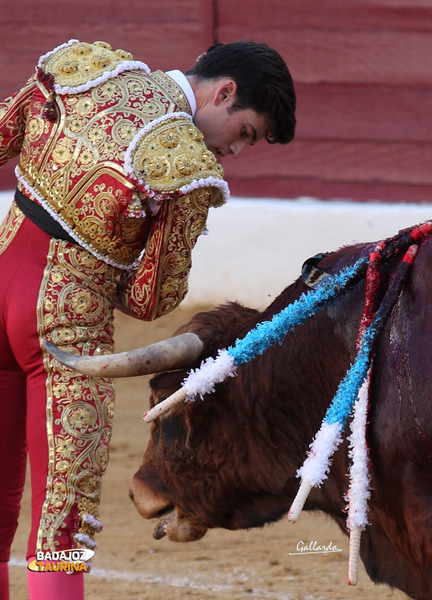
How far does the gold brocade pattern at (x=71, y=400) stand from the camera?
Result: 2.30 m

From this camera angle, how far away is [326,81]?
6.25 meters

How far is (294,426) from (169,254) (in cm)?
50

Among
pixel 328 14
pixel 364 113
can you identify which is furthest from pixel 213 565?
pixel 328 14

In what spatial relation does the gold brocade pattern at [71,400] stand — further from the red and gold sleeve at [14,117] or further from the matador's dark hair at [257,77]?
the matador's dark hair at [257,77]

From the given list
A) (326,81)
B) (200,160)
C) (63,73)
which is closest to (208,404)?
(200,160)

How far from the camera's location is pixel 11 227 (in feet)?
7.93

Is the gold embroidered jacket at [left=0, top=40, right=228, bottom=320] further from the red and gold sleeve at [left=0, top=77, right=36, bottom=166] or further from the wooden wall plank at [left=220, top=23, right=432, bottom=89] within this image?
the wooden wall plank at [left=220, top=23, right=432, bottom=89]

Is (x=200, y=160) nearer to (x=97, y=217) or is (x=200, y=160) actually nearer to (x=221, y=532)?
(x=97, y=217)

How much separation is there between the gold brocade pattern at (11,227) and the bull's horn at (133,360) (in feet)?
0.94

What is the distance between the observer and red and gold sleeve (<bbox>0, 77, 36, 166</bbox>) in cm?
242

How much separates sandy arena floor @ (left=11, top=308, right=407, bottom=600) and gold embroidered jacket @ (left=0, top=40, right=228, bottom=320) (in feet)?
3.82

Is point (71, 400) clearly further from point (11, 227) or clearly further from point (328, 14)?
point (328, 14)

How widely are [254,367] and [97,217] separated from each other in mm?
505

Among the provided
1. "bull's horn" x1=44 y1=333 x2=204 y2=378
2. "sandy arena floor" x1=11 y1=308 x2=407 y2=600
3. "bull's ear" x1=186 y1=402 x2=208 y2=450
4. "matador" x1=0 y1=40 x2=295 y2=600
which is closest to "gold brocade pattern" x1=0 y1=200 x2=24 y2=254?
"matador" x1=0 y1=40 x2=295 y2=600
